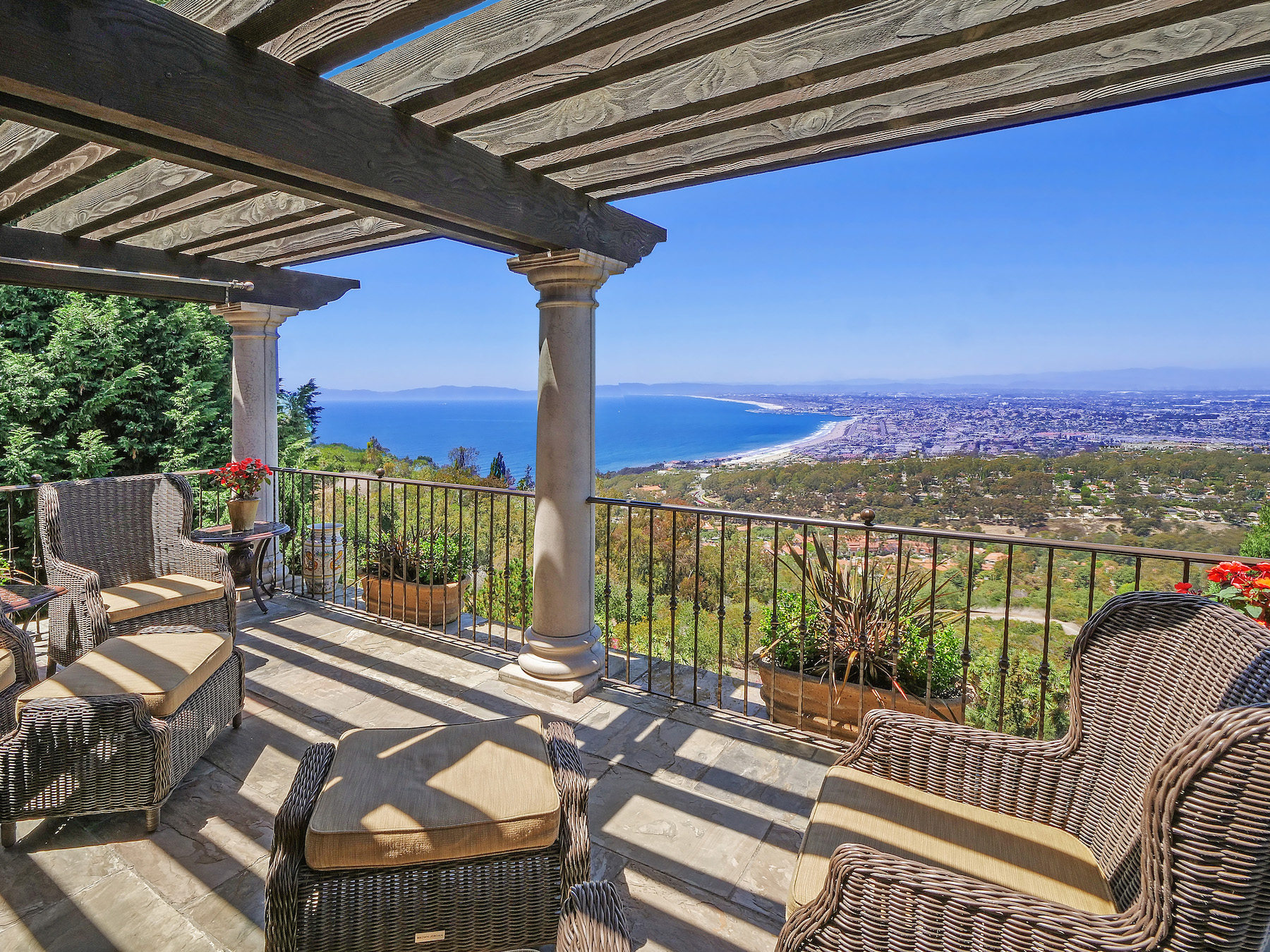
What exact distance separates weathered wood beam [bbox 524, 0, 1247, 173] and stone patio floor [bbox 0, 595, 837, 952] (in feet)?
7.72

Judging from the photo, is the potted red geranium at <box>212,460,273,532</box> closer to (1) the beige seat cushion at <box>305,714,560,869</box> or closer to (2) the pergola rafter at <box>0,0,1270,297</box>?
(2) the pergola rafter at <box>0,0,1270,297</box>

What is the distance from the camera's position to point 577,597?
3342 millimetres

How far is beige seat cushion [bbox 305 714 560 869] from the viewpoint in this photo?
1.37 m

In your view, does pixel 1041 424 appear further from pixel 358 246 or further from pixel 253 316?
pixel 253 316

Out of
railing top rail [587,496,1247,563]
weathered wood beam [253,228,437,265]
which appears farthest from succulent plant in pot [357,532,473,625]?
weathered wood beam [253,228,437,265]

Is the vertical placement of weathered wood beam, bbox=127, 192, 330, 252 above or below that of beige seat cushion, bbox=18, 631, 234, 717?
above

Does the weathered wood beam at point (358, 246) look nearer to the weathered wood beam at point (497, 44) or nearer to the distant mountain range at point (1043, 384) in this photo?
the weathered wood beam at point (497, 44)

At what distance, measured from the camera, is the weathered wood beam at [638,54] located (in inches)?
63.9

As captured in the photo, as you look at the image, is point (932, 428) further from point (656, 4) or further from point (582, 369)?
point (656, 4)

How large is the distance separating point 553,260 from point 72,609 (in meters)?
2.75

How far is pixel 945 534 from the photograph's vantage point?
248 cm

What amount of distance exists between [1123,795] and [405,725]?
2619 mm

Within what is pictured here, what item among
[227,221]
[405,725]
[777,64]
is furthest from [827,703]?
[227,221]

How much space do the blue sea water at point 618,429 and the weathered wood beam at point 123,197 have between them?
16.5 m
